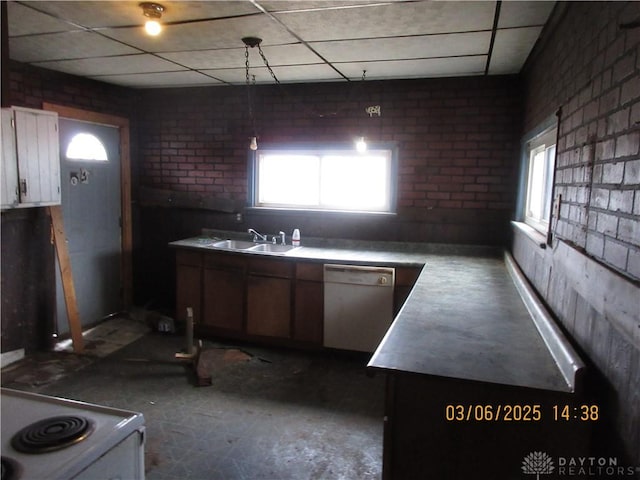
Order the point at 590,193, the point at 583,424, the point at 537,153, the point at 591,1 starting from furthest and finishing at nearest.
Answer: the point at 537,153 → the point at 591,1 → the point at 590,193 → the point at 583,424

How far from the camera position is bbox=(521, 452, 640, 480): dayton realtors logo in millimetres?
1440

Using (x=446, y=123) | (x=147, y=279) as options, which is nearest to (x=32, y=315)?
(x=147, y=279)

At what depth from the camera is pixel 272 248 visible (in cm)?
459

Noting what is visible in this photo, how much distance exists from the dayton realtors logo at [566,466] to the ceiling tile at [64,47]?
349 centimetres

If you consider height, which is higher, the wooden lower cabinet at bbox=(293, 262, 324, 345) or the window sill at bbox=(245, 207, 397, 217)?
the window sill at bbox=(245, 207, 397, 217)

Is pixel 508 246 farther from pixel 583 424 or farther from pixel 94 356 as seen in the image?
pixel 94 356

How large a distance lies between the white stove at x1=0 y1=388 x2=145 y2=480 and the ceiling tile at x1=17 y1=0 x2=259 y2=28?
208 cm

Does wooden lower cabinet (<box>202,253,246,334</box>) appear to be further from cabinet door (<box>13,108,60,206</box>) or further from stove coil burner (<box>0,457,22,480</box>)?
stove coil burner (<box>0,457,22,480</box>)

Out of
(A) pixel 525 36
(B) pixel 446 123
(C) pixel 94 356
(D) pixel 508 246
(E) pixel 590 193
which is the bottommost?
(C) pixel 94 356

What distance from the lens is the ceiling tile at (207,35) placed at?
2.76 metres

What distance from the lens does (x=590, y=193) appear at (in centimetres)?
173

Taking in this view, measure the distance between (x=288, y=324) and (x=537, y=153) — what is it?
8.40ft

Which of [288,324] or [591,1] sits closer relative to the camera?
[591,1]

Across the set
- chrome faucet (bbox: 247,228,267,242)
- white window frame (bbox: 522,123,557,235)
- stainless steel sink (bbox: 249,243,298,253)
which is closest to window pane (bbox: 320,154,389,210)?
stainless steel sink (bbox: 249,243,298,253)
